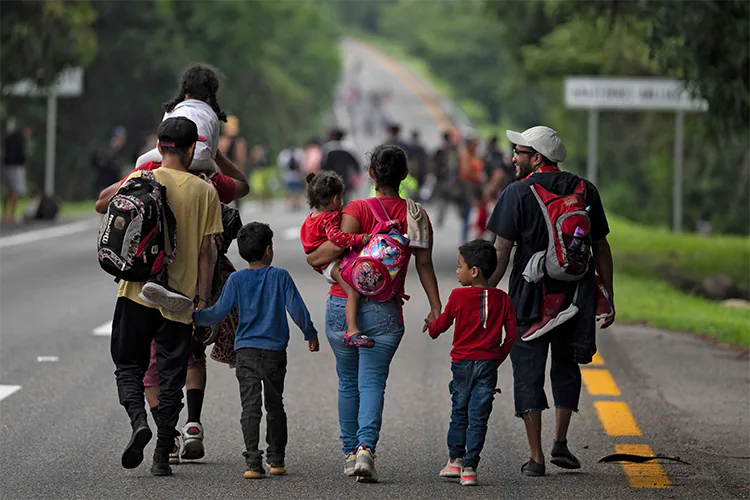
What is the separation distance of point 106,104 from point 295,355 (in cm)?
3830

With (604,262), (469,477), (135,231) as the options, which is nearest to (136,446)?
(135,231)

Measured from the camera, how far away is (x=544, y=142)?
26.5 feet

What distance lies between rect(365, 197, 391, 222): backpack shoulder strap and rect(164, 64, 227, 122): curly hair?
953 millimetres

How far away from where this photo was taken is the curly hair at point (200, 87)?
8.31m

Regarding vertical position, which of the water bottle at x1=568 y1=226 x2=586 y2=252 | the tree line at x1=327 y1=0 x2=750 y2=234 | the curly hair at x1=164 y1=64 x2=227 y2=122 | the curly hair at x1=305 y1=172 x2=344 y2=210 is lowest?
the water bottle at x1=568 y1=226 x2=586 y2=252

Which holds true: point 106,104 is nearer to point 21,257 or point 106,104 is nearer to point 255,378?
point 21,257

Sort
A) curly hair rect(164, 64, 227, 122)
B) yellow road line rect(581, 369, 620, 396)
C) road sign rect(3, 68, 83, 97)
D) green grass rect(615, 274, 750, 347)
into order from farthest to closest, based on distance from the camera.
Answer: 1. road sign rect(3, 68, 83, 97)
2. green grass rect(615, 274, 750, 347)
3. yellow road line rect(581, 369, 620, 396)
4. curly hair rect(164, 64, 227, 122)

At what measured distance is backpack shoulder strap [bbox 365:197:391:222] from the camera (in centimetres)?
781

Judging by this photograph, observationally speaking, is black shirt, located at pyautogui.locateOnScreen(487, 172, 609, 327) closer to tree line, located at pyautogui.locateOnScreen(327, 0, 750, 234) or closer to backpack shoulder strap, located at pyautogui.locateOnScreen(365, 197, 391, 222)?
backpack shoulder strap, located at pyautogui.locateOnScreen(365, 197, 391, 222)

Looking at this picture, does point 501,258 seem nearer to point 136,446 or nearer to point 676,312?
point 136,446

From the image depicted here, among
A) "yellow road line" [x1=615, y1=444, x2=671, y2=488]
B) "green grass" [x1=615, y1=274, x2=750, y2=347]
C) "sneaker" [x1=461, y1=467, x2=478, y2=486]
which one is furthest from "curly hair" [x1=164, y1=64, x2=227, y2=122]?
"green grass" [x1=615, y1=274, x2=750, y2=347]

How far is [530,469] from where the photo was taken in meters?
7.87

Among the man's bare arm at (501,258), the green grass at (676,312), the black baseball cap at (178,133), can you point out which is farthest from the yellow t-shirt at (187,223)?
the green grass at (676,312)

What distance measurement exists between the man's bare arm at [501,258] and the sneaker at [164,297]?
1.36m
